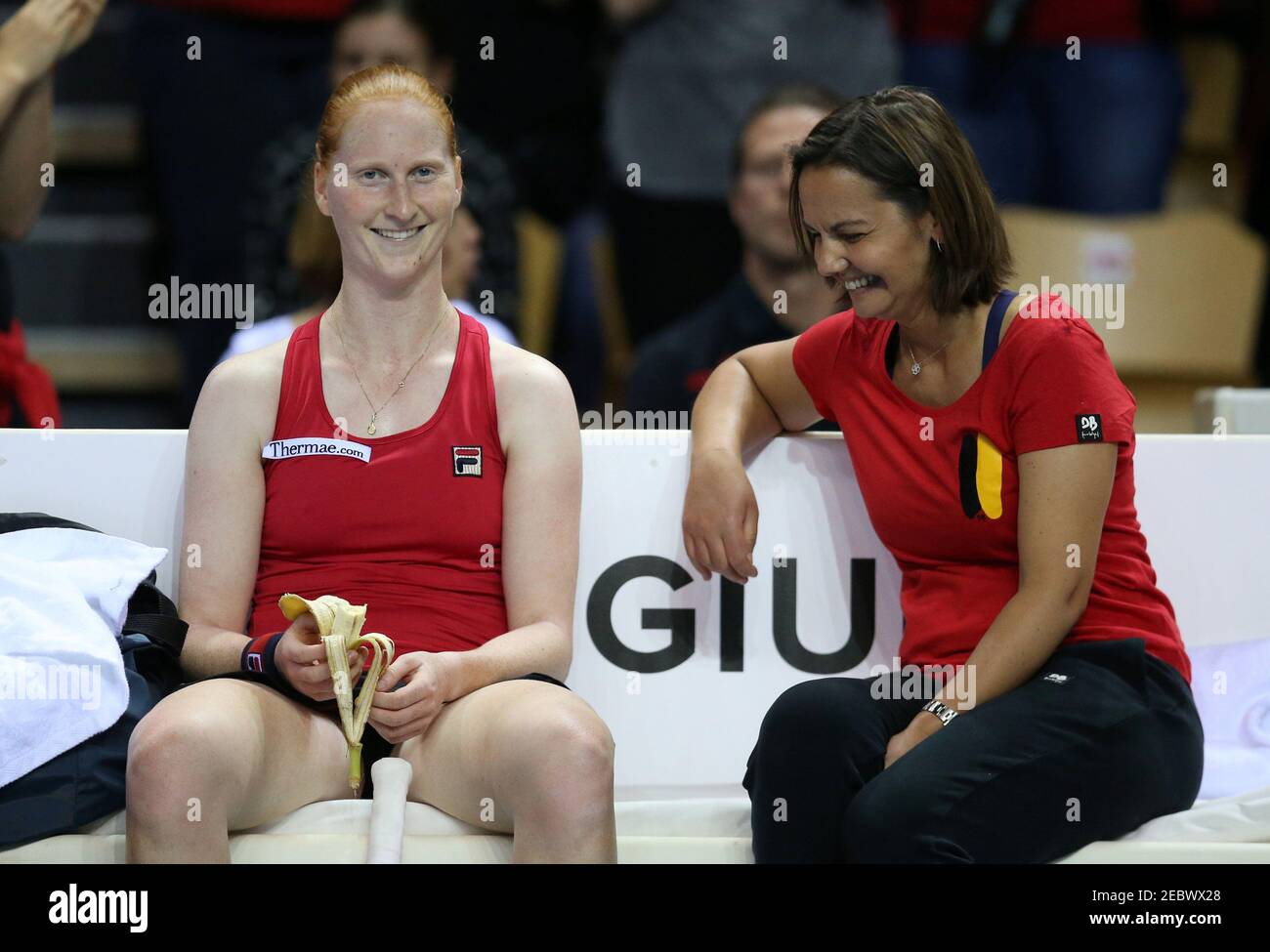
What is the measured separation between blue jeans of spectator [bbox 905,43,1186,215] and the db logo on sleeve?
→ 7.20ft

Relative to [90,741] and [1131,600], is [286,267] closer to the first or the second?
[90,741]

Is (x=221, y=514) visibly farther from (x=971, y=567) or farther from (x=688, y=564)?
(x=971, y=567)

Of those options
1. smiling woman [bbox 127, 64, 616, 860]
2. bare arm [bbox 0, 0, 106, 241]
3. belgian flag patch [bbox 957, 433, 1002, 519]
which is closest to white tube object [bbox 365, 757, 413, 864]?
smiling woman [bbox 127, 64, 616, 860]

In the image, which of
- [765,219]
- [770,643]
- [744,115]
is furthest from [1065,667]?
[744,115]

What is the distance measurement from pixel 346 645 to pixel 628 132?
2332 millimetres

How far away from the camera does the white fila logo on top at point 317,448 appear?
2238 millimetres

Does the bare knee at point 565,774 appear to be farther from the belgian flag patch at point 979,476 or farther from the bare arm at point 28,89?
the bare arm at point 28,89

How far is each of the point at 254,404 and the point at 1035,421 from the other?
1.04 m

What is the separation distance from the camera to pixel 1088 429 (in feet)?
6.85

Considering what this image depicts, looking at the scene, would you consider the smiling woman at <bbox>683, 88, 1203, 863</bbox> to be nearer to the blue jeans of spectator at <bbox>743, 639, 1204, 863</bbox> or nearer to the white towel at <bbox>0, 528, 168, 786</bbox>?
the blue jeans of spectator at <bbox>743, 639, 1204, 863</bbox>

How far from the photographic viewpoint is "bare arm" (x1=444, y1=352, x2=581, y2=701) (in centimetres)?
221

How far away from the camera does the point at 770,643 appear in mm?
2531

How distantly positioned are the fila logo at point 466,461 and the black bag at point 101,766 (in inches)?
16.6

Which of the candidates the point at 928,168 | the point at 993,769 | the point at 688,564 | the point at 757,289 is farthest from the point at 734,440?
the point at 757,289
